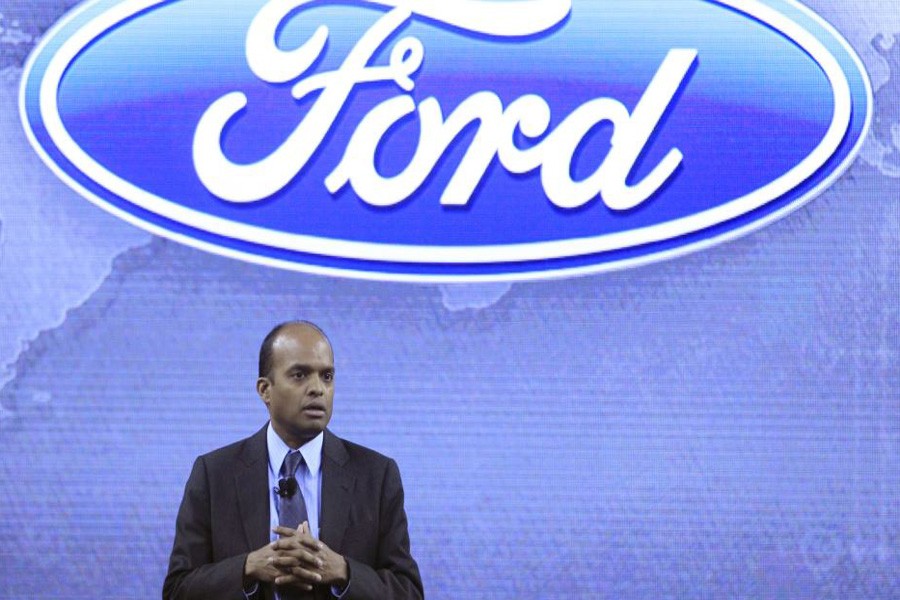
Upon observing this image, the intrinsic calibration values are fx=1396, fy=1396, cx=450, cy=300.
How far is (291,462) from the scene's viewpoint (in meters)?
2.60

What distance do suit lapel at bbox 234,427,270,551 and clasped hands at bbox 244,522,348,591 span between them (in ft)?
0.31

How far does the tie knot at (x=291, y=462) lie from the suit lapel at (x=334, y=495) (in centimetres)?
5

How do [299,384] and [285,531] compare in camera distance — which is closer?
[285,531]

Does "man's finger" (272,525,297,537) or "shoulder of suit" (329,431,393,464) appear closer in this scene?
"man's finger" (272,525,297,537)

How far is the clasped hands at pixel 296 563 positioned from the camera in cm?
243

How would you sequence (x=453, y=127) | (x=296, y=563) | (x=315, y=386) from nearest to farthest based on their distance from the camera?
(x=296, y=563)
(x=315, y=386)
(x=453, y=127)

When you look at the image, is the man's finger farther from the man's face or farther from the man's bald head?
the man's bald head

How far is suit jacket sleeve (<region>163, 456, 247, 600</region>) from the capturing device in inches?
96.7

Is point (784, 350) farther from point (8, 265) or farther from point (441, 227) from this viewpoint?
point (8, 265)

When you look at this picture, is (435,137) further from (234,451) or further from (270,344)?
(234,451)

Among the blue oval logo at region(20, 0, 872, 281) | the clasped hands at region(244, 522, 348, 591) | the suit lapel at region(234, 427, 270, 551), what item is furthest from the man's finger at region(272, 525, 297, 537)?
the blue oval logo at region(20, 0, 872, 281)

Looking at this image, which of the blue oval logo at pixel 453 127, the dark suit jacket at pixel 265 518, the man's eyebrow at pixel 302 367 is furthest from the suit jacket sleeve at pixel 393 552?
the blue oval logo at pixel 453 127

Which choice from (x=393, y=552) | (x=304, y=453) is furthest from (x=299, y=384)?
(x=393, y=552)

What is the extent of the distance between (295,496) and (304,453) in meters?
0.08
